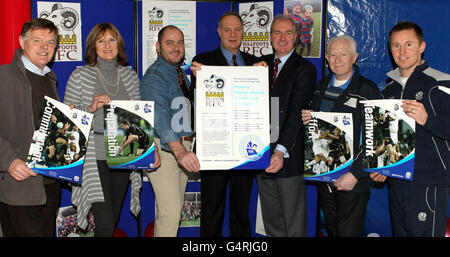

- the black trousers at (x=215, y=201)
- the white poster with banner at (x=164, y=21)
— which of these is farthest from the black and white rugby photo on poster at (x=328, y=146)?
the white poster with banner at (x=164, y=21)

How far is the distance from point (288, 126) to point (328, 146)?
1.31 ft

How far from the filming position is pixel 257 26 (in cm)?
444

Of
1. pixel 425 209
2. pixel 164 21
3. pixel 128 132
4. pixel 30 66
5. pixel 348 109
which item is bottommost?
pixel 425 209

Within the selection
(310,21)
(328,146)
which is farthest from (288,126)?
(310,21)

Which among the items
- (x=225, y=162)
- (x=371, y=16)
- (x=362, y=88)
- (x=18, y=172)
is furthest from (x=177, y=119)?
(x=371, y=16)

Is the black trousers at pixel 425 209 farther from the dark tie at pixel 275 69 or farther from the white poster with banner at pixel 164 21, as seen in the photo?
the white poster with banner at pixel 164 21

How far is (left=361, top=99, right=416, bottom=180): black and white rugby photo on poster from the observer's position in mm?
2910

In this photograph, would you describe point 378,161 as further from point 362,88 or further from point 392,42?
point 392,42

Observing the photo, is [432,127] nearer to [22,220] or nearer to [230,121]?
[230,121]

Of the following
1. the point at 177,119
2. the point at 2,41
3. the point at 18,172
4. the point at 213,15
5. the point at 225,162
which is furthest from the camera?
the point at 213,15

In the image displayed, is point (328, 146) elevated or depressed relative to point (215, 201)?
elevated

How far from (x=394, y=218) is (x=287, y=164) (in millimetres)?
975

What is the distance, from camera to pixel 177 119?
11.3ft

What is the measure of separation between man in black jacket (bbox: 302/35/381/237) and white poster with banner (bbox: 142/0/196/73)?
182cm
